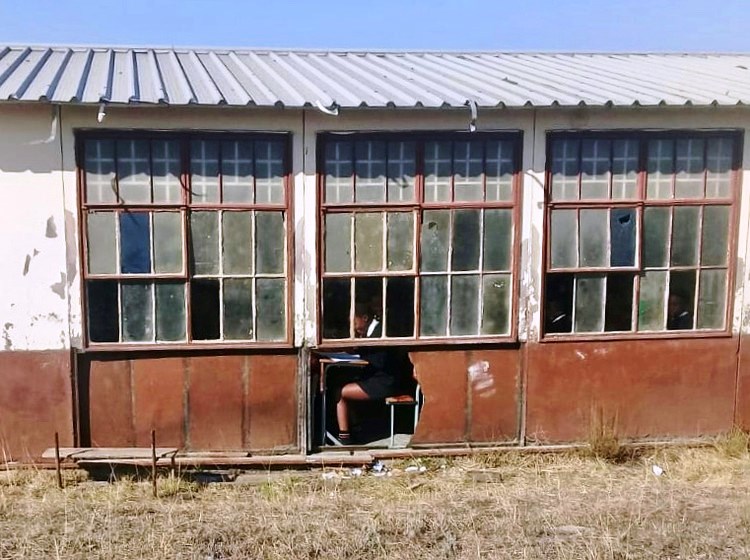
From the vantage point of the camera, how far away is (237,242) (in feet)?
21.2

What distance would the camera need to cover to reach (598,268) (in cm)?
680

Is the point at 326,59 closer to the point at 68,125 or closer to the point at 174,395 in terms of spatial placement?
the point at 68,125

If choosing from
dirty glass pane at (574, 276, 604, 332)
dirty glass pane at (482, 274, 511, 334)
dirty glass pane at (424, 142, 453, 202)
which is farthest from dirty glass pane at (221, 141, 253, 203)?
dirty glass pane at (574, 276, 604, 332)

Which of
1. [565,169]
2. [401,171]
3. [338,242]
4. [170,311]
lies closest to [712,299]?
[565,169]

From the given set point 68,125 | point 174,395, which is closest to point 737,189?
point 174,395

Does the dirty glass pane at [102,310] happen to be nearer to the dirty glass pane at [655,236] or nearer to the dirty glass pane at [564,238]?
the dirty glass pane at [564,238]

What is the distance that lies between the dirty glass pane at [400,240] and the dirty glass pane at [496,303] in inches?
29.1

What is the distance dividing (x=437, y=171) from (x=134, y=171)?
104 inches

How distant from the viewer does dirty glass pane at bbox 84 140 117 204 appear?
245 inches

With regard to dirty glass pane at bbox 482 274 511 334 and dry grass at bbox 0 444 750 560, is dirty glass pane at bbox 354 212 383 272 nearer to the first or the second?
dirty glass pane at bbox 482 274 511 334

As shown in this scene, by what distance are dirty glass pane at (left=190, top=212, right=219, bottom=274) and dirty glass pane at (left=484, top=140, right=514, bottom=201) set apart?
244 cm

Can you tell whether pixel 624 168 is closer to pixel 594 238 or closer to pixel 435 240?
pixel 594 238

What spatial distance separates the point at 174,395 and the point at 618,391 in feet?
13.4

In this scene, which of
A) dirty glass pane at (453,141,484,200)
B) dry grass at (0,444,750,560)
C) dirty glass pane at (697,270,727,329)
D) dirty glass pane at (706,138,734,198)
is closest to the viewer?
dry grass at (0,444,750,560)
